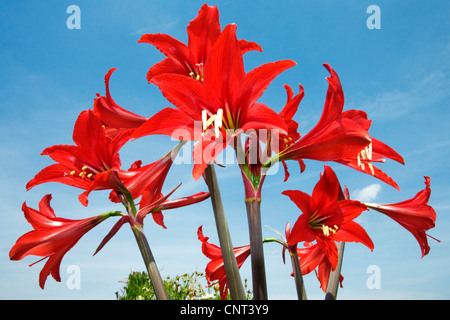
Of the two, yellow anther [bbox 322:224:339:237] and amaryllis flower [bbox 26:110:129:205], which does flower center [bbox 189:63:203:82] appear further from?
yellow anther [bbox 322:224:339:237]

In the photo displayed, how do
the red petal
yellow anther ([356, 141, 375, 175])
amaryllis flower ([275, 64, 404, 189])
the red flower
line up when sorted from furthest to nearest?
the red flower
the red petal
yellow anther ([356, 141, 375, 175])
amaryllis flower ([275, 64, 404, 189])

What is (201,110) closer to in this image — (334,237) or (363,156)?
(363,156)

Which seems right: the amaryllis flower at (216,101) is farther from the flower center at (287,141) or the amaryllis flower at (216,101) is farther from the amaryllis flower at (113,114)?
the amaryllis flower at (113,114)

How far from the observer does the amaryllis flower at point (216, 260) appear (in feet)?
5.77

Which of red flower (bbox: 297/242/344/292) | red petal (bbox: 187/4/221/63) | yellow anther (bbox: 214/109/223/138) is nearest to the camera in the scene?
yellow anther (bbox: 214/109/223/138)

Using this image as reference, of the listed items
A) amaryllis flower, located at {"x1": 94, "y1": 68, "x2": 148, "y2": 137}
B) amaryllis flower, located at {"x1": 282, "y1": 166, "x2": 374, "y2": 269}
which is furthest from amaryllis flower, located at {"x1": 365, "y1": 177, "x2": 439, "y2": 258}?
amaryllis flower, located at {"x1": 94, "y1": 68, "x2": 148, "y2": 137}

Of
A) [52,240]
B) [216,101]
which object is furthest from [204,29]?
[52,240]

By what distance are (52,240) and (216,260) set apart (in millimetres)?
695

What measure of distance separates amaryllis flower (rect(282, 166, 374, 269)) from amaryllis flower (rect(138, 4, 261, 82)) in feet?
1.92

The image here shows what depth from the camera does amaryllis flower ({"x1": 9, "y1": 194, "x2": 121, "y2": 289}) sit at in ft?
4.98

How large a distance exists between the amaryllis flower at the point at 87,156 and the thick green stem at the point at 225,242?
34cm

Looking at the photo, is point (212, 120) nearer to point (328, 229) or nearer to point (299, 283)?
point (328, 229)

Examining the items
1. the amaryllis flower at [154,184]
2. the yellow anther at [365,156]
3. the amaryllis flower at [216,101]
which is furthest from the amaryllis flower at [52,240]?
the yellow anther at [365,156]
